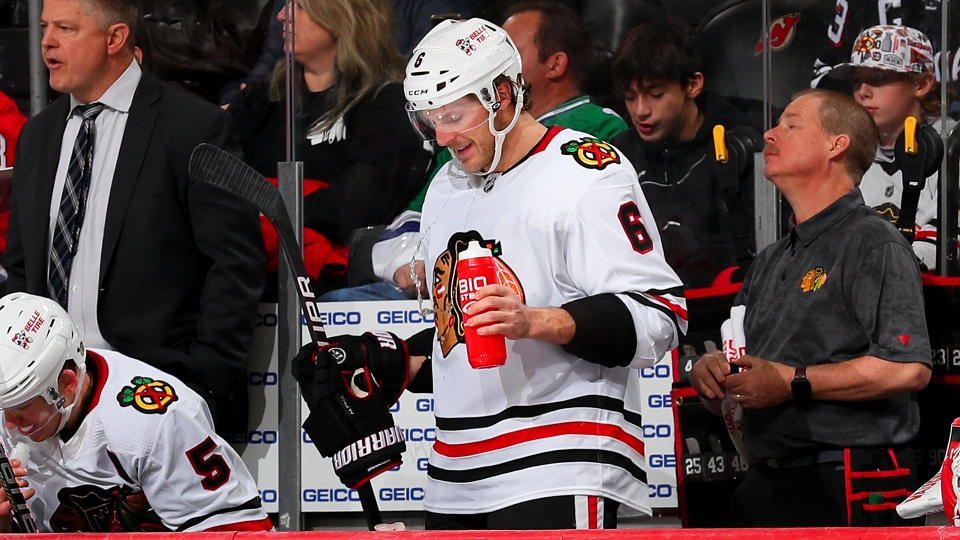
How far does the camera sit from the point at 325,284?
396 cm

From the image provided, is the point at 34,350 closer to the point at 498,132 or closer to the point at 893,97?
the point at 498,132

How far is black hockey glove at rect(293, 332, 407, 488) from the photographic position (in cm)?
269

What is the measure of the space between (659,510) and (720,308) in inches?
22.9

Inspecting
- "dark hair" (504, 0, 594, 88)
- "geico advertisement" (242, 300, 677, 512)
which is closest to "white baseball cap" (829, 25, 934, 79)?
"dark hair" (504, 0, 594, 88)

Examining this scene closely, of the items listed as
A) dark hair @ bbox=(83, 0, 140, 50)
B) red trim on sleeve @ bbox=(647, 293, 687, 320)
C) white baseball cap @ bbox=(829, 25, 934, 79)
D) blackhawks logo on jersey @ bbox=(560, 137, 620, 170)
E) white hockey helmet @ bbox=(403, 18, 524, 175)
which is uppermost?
dark hair @ bbox=(83, 0, 140, 50)

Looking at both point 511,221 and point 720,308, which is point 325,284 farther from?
point 511,221

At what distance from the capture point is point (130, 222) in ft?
12.4

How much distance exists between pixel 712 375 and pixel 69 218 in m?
1.78

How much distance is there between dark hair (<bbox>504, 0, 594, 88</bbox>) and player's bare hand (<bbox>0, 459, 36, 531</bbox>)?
72.5 inches

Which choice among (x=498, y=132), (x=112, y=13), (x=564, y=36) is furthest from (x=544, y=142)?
(x=112, y=13)

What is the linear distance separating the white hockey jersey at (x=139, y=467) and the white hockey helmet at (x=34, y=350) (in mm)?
82

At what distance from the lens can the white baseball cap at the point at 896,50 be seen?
392cm

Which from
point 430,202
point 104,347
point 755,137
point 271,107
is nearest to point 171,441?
point 430,202

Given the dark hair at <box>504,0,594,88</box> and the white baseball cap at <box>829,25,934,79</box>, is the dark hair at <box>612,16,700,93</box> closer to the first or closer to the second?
the dark hair at <box>504,0,594,88</box>
